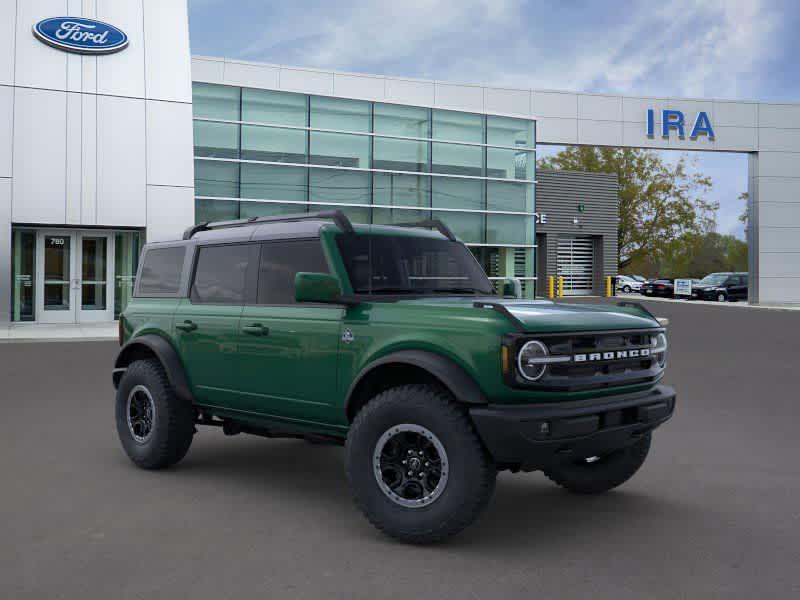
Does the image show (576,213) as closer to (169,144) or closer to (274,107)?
(274,107)

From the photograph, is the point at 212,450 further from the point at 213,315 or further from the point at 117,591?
the point at 117,591

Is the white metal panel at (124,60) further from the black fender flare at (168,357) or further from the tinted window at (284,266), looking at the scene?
the tinted window at (284,266)

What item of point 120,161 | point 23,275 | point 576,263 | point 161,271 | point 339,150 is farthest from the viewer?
point 576,263

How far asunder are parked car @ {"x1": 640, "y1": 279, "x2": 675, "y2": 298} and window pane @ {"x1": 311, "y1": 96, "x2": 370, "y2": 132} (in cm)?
3028

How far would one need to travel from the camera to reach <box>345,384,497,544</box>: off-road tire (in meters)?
4.73

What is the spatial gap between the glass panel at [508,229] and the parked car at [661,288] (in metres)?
24.0

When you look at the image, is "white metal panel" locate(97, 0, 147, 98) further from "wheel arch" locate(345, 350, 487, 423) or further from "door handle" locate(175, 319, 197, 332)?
"wheel arch" locate(345, 350, 487, 423)

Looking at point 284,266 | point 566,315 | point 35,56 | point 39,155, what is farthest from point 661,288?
point 566,315

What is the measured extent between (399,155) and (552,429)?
2757 centimetres

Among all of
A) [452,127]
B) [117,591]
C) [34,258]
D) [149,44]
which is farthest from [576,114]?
[117,591]

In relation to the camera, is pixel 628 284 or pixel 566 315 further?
pixel 628 284

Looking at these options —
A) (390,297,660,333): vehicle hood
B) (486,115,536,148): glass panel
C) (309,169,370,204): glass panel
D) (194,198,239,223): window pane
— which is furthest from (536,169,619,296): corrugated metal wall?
(390,297,660,333): vehicle hood

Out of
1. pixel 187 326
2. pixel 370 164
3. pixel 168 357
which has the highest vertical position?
pixel 370 164

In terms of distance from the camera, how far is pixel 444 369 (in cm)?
488
